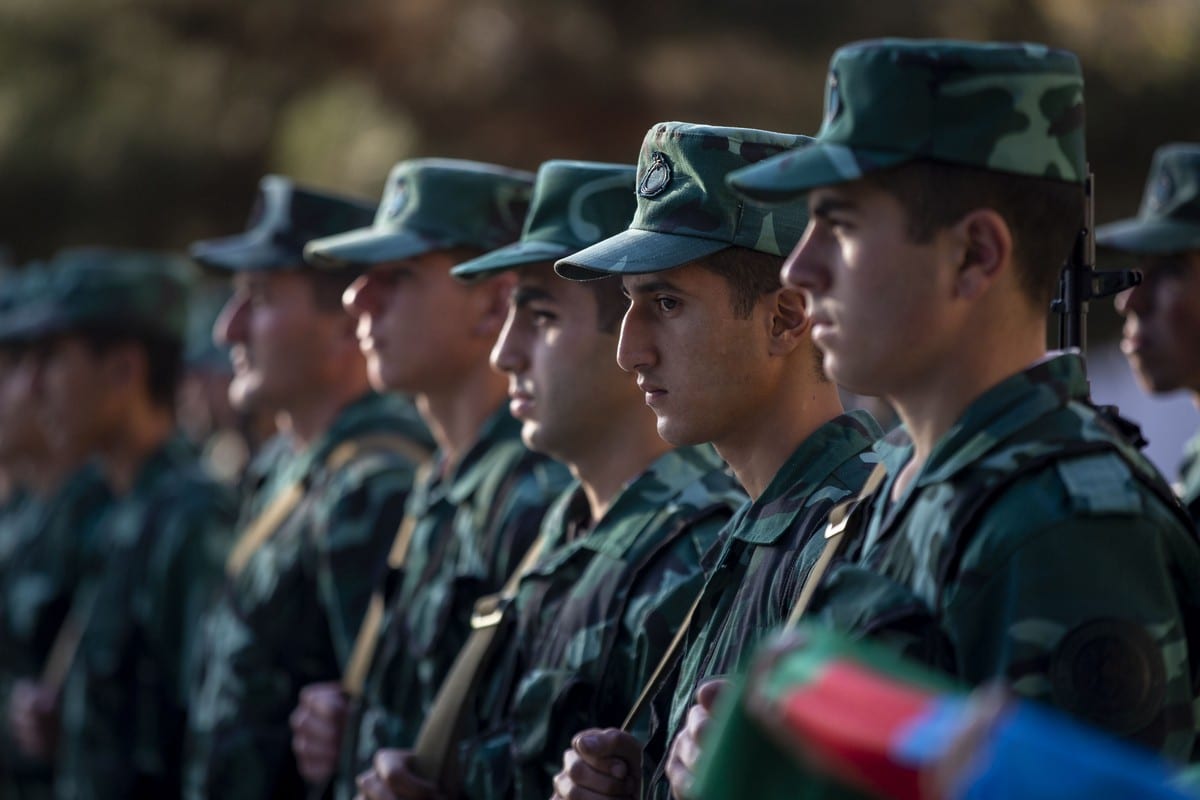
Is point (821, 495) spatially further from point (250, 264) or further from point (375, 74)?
point (375, 74)

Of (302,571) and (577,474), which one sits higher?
(577,474)

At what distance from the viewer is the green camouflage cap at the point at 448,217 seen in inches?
213

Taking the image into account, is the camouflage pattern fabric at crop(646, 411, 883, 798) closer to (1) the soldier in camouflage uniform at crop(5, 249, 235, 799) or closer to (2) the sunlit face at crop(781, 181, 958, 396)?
(2) the sunlit face at crop(781, 181, 958, 396)

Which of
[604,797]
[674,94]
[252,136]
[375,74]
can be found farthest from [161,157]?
[604,797]

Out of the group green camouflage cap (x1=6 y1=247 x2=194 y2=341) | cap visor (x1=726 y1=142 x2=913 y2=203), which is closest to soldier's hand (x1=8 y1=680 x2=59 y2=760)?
green camouflage cap (x1=6 y1=247 x2=194 y2=341)

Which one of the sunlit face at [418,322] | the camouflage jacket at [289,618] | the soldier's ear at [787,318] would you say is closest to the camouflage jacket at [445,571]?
the sunlit face at [418,322]

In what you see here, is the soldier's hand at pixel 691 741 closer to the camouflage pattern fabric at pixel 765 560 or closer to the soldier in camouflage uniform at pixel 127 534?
the camouflage pattern fabric at pixel 765 560

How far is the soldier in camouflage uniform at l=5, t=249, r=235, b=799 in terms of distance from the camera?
286 inches

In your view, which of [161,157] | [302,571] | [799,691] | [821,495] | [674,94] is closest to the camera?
[799,691]

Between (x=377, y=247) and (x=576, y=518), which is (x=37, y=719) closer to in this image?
(x=377, y=247)

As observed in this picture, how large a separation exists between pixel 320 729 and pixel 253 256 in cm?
187

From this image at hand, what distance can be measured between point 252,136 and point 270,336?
27.7 feet

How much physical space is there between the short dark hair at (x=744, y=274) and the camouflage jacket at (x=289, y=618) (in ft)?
8.09

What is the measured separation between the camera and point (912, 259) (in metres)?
2.66
